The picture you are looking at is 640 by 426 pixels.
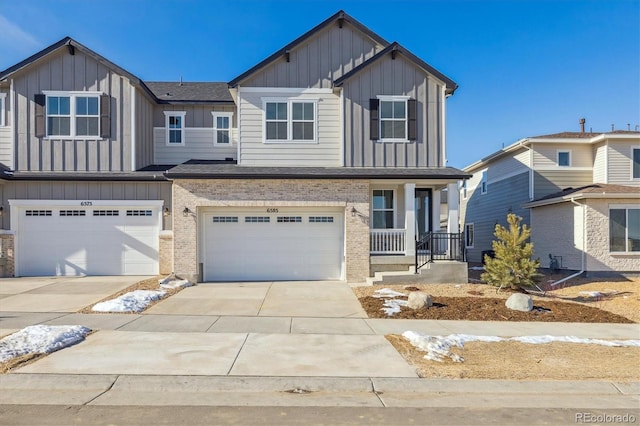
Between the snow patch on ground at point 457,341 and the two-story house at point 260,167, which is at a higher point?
the two-story house at point 260,167

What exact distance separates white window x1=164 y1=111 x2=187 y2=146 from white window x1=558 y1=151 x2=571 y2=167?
1699cm

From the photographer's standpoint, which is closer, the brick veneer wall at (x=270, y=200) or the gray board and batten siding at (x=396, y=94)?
the brick veneer wall at (x=270, y=200)

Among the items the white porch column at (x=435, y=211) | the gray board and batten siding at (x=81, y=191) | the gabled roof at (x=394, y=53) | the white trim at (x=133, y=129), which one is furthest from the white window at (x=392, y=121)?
the white trim at (x=133, y=129)

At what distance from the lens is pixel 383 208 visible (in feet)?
51.6

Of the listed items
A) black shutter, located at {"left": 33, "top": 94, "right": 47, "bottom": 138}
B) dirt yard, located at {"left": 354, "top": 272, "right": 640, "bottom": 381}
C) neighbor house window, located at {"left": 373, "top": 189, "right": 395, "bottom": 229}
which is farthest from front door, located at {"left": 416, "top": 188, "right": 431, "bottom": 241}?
black shutter, located at {"left": 33, "top": 94, "right": 47, "bottom": 138}

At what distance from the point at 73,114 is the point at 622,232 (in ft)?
68.6

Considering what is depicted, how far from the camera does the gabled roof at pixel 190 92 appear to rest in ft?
61.0

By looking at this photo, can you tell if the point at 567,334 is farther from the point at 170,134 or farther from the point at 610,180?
the point at 170,134

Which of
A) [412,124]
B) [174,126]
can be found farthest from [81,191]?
[412,124]

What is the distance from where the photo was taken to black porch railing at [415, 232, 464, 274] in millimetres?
14230

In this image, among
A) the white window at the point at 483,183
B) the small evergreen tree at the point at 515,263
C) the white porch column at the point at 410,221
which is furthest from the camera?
the white window at the point at 483,183

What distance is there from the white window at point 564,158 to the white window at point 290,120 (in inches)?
472

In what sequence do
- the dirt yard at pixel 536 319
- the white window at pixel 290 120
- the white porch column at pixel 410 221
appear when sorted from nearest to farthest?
1. the dirt yard at pixel 536 319
2. the white porch column at pixel 410 221
3. the white window at pixel 290 120

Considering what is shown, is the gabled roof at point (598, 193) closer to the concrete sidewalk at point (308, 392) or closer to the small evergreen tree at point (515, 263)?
the small evergreen tree at point (515, 263)
